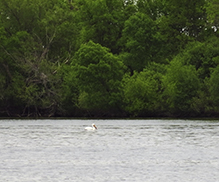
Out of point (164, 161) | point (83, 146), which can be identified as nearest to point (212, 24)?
point (83, 146)

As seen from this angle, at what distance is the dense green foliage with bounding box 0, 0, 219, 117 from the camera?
298 ft

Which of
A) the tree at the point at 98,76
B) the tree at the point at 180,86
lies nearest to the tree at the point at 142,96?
the tree at the point at 98,76

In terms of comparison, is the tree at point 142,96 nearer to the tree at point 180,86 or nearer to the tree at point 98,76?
the tree at point 98,76

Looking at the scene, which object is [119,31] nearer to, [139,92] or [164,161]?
[139,92]

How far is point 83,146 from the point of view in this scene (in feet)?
134

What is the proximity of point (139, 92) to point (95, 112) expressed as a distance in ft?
21.7

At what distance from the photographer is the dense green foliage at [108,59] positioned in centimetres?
9088

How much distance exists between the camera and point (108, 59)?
307ft

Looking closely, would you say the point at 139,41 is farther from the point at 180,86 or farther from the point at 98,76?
the point at 180,86

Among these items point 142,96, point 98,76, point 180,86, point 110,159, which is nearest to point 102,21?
point 98,76

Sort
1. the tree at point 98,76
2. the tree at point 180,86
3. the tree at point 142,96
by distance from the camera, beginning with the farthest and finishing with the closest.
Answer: the tree at point 98,76
the tree at point 142,96
the tree at point 180,86

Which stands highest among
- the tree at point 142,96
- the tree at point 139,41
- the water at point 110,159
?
the tree at point 139,41

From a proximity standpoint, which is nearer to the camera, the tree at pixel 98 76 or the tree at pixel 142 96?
the tree at pixel 142 96

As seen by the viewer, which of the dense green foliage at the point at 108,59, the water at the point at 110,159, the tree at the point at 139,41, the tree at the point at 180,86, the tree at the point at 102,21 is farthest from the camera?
the tree at the point at 102,21
